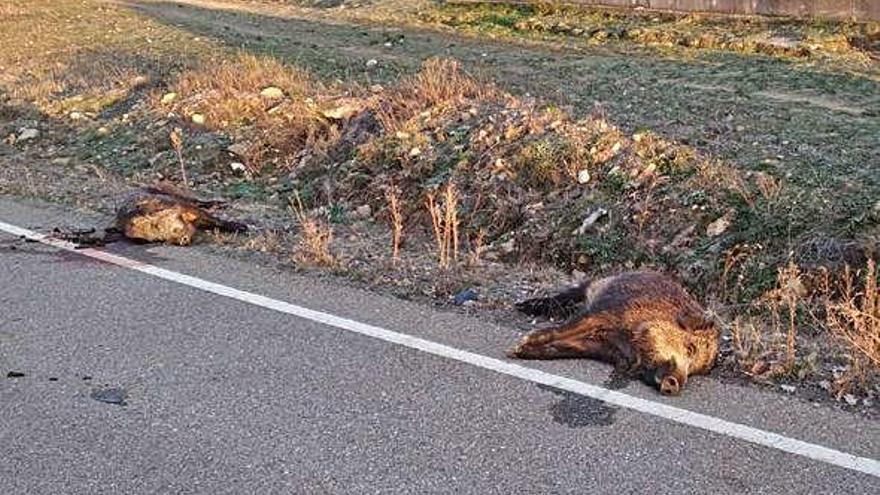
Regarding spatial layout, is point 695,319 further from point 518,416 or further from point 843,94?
point 843,94

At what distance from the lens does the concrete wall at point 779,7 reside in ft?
54.1

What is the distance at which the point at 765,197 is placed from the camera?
22.2 feet

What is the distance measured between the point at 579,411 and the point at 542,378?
39cm

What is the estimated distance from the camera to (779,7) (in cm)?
1745

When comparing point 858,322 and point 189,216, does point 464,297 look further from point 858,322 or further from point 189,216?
point 189,216

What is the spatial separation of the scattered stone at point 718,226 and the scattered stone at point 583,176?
1.14 m

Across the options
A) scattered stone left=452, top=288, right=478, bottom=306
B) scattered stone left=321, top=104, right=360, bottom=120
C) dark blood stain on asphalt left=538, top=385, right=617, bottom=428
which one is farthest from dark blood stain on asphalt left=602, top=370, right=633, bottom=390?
scattered stone left=321, top=104, right=360, bottom=120

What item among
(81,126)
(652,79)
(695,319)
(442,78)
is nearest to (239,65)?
(81,126)

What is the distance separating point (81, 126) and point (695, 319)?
8567 millimetres

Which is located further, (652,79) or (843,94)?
(652,79)

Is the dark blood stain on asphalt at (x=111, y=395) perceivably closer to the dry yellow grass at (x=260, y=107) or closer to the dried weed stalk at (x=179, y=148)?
the dried weed stalk at (x=179, y=148)

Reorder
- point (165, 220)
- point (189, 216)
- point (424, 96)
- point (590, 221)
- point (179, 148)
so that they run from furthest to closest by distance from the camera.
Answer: point (179, 148), point (424, 96), point (189, 216), point (165, 220), point (590, 221)

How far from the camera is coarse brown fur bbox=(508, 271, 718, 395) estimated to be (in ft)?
16.2

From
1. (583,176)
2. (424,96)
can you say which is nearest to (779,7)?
(424,96)
